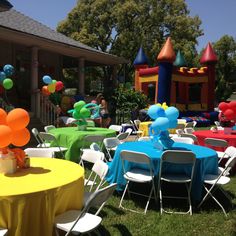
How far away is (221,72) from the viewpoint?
34.9 m

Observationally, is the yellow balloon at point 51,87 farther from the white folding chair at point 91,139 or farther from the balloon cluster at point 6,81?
the white folding chair at point 91,139

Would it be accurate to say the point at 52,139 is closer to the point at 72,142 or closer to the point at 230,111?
the point at 72,142

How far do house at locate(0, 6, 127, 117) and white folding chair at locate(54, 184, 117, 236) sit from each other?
28.2ft

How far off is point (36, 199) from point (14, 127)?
102 centimetres

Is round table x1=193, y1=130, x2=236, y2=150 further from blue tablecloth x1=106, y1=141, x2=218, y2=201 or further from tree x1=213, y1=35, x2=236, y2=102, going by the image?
tree x1=213, y1=35, x2=236, y2=102

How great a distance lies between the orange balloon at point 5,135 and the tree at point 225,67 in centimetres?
3214

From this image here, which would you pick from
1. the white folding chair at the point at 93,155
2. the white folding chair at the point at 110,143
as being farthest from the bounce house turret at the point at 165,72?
the white folding chair at the point at 93,155

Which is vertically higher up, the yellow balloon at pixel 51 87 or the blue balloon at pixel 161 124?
the yellow balloon at pixel 51 87

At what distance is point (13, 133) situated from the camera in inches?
150

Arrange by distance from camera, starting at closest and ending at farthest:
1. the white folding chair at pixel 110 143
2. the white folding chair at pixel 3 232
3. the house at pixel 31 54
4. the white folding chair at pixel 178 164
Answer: the white folding chair at pixel 3 232
the white folding chair at pixel 178 164
the white folding chair at pixel 110 143
the house at pixel 31 54

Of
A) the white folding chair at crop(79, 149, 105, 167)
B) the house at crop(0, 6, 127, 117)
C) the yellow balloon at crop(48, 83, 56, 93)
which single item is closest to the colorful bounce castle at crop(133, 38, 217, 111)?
the house at crop(0, 6, 127, 117)

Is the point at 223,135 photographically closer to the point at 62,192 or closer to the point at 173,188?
the point at 173,188

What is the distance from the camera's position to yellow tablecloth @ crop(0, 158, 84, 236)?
9.82 feet

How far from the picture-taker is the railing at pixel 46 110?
12211 mm
